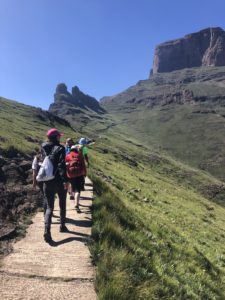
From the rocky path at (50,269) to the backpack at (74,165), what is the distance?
9.61 ft

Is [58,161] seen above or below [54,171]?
above

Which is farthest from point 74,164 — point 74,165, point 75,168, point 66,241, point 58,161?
point 66,241

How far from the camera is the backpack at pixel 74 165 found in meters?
13.8

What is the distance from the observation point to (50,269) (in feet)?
27.6

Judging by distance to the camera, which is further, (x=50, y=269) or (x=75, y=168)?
(x=75, y=168)

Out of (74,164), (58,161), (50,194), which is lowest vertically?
(50,194)

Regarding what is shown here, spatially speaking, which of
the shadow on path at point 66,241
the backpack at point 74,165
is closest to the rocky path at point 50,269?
the shadow on path at point 66,241

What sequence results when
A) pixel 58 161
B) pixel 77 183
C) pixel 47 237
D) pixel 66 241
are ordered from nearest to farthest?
pixel 47 237
pixel 66 241
pixel 58 161
pixel 77 183

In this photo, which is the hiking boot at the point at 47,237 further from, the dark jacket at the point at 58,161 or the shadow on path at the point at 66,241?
the dark jacket at the point at 58,161

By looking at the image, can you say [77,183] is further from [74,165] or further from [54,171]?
[54,171]

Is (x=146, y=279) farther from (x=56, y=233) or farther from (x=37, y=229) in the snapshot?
(x=37, y=229)

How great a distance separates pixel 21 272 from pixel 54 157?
3.30 m

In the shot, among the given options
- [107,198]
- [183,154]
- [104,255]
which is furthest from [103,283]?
[183,154]

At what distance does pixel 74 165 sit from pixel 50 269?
5.79 metres
